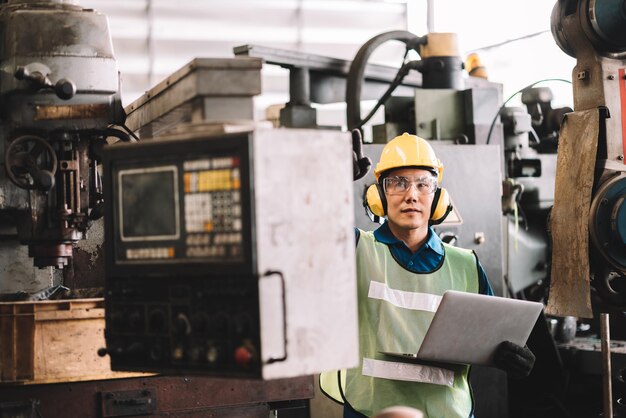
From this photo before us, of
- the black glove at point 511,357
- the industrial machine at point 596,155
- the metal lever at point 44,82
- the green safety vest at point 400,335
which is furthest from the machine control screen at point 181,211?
the industrial machine at point 596,155

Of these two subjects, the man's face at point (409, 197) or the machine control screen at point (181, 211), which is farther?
the man's face at point (409, 197)

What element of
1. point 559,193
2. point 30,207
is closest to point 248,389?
point 30,207

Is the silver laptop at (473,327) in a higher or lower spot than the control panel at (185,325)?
lower

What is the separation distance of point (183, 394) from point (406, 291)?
697 millimetres

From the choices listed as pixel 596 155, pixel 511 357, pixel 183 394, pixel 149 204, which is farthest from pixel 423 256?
pixel 149 204

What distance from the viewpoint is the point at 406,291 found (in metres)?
2.50

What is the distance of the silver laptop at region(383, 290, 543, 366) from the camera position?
7.20 ft

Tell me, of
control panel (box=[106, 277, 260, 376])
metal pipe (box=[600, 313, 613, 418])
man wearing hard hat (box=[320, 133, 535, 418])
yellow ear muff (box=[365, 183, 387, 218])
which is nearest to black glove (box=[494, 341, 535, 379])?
man wearing hard hat (box=[320, 133, 535, 418])

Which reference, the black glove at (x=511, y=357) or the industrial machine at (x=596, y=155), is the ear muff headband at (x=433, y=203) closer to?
the industrial machine at (x=596, y=155)

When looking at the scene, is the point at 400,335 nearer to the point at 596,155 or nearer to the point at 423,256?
the point at 423,256

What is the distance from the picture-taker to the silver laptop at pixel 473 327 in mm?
2193

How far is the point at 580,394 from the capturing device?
4164 mm

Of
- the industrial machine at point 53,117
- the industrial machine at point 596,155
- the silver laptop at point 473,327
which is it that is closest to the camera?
the industrial machine at point 53,117

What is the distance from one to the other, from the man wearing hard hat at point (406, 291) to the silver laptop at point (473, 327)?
48mm
